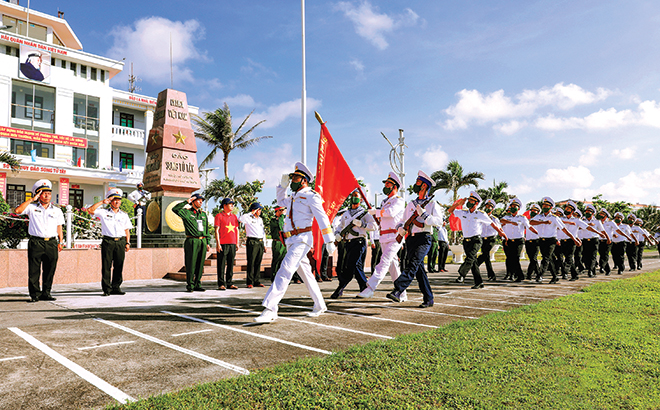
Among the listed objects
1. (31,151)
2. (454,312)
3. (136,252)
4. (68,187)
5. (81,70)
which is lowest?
(454,312)

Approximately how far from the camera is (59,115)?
31984 millimetres

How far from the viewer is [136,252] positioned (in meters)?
12.3

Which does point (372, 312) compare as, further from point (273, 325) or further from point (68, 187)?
point (68, 187)

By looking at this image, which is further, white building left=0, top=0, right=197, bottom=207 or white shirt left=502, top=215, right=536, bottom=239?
white building left=0, top=0, right=197, bottom=207

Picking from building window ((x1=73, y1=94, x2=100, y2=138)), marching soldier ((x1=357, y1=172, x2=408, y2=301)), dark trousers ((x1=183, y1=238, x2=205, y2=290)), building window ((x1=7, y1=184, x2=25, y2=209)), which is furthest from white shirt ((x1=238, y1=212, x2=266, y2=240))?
building window ((x1=73, y1=94, x2=100, y2=138))

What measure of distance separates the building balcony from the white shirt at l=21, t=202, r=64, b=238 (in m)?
30.8

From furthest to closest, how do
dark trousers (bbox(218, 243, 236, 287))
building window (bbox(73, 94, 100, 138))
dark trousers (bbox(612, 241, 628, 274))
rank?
building window (bbox(73, 94, 100, 138)) → dark trousers (bbox(612, 241, 628, 274)) → dark trousers (bbox(218, 243, 236, 287))

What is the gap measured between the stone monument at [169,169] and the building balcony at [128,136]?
23.2 metres

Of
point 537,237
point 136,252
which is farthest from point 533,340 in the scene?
point 136,252

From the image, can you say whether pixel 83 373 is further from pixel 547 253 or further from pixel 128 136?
pixel 128 136

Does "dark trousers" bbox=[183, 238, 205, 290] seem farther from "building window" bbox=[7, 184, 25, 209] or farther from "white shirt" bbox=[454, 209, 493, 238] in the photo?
"building window" bbox=[7, 184, 25, 209]

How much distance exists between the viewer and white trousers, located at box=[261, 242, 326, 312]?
5.53 metres

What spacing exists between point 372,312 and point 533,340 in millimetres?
2597

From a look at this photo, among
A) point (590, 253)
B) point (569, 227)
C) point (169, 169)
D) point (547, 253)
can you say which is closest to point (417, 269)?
point (547, 253)
